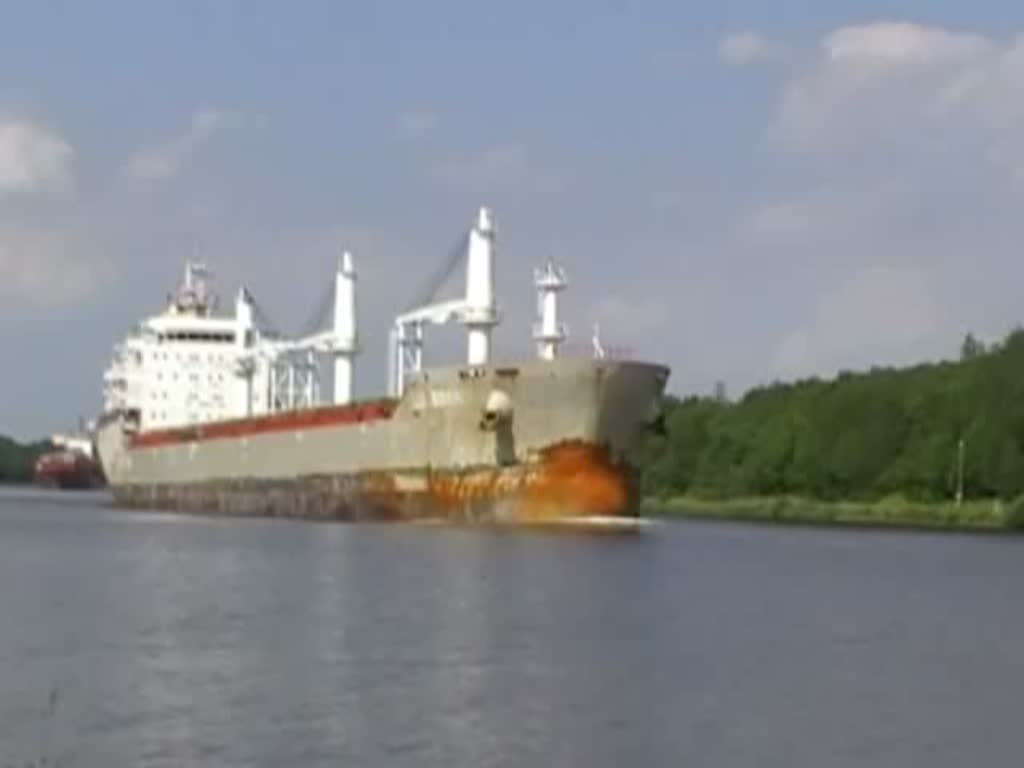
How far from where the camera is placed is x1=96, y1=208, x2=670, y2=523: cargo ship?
61.8m

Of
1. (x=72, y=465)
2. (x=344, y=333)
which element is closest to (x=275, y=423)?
(x=344, y=333)

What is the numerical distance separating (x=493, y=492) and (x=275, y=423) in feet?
55.9

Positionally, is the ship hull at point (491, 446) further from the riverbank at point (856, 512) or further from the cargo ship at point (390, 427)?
the riverbank at point (856, 512)

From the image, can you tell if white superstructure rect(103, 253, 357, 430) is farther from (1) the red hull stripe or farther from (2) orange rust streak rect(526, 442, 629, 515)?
(2) orange rust streak rect(526, 442, 629, 515)

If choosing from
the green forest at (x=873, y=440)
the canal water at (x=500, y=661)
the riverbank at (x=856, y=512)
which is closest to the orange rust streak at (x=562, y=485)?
the canal water at (x=500, y=661)

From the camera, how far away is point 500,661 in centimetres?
2895

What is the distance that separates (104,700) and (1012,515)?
66.1m

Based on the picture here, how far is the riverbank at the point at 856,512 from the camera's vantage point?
8894cm

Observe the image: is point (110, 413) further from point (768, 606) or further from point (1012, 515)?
point (768, 606)

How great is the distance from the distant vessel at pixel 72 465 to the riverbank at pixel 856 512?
37.8 metres

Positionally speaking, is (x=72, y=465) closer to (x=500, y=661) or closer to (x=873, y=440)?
(x=873, y=440)

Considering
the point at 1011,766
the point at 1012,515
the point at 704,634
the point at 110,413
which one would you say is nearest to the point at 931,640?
the point at 704,634

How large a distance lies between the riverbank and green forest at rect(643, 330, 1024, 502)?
2.04 feet

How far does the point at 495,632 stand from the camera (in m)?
32.8
